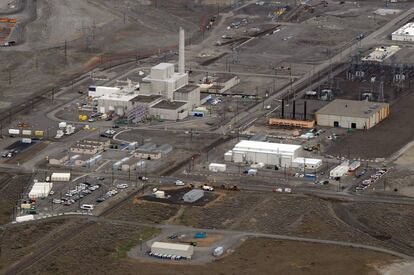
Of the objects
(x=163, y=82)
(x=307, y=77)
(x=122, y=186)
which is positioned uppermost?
(x=163, y=82)

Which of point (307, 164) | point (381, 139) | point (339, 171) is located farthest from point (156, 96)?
point (339, 171)

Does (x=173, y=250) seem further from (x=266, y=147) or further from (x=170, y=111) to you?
(x=170, y=111)

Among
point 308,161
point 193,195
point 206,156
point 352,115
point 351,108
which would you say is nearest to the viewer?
point 193,195

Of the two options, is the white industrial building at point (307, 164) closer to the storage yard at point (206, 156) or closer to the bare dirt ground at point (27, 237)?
the storage yard at point (206, 156)

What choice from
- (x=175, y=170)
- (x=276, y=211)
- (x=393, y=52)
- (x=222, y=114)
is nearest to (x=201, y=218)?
(x=276, y=211)

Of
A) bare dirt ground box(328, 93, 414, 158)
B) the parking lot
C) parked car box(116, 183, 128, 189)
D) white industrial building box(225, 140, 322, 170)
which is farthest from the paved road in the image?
the parking lot

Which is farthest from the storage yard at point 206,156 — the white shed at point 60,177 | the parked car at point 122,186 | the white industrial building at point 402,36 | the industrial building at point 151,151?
the parked car at point 122,186

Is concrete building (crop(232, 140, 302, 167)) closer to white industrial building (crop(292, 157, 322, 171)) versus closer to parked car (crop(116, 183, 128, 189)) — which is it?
white industrial building (crop(292, 157, 322, 171))
